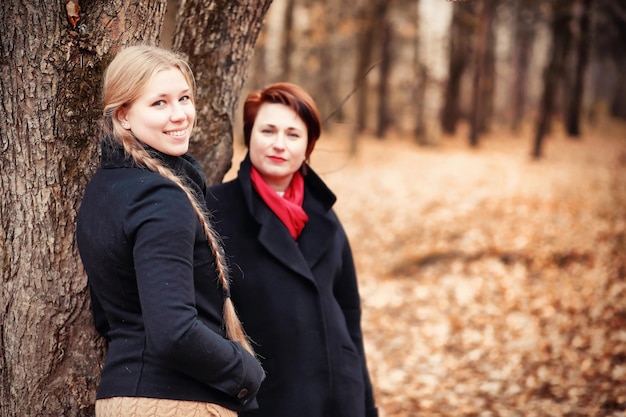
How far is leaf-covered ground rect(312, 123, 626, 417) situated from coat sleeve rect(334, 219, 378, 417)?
74 centimetres

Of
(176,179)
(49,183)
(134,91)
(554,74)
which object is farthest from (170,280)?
(554,74)

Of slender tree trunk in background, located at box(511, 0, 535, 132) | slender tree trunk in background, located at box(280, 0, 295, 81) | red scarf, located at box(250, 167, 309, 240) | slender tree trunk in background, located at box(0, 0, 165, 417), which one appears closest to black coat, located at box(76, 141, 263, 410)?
slender tree trunk in background, located at box(0, 0, 165, 417)

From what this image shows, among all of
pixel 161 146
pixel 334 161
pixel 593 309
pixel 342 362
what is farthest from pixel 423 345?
pixel 334 161

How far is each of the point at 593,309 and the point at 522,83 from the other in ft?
69.0

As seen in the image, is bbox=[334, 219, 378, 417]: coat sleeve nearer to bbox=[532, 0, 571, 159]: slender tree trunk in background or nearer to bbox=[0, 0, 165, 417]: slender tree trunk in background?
bbox=[0, 0, 165, 417]: slender tree trunk in background

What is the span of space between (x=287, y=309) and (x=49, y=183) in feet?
3.83

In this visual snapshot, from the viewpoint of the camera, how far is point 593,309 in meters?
7.29

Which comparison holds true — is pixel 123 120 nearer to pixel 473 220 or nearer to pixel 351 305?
pixel 351 305

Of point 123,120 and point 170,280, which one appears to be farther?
point 123,120

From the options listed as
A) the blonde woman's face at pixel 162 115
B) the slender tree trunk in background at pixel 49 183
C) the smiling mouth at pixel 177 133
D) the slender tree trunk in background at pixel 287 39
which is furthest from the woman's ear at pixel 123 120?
the slender tree trunk in background at pixel 287 39

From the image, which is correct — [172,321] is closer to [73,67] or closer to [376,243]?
[73,67]

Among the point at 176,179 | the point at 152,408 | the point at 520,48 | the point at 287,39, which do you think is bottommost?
the point at 152,408

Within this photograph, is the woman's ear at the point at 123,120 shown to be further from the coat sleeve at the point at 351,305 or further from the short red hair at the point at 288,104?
the coat sleeve at the point at 351,305

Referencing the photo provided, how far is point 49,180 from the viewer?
244 centimetres
